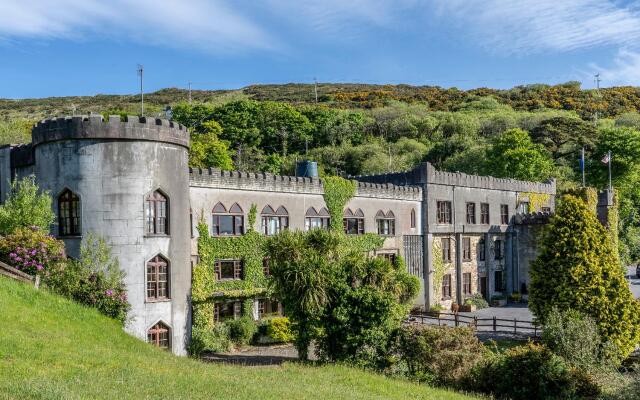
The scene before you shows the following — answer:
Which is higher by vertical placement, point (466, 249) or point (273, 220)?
point (273, 220)

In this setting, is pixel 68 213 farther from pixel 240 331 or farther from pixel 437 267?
pixel 437 267

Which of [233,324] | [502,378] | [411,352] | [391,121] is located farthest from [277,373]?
[391,121]

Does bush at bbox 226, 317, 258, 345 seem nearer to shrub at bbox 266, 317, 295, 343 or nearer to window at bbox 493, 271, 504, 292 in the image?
shrub at bbox 266, 317, 295, 343

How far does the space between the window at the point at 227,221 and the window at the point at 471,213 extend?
2024cm

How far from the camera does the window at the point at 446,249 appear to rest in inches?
1718

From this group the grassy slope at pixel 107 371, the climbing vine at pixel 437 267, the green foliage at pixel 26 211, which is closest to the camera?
the grassy slope at pixel 107 371

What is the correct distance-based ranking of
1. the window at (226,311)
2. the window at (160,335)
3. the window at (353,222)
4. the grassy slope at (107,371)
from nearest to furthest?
1. the grassy slope at (107,371)
2. the window at (160,335)
3. the window at (226,311)
4. the window at (353,222)

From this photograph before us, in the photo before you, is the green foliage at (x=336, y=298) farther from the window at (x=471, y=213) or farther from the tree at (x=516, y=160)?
the tree at (x=516, y=160)

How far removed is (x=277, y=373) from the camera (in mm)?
19875

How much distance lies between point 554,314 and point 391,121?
249 feet

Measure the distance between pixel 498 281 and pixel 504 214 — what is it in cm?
537

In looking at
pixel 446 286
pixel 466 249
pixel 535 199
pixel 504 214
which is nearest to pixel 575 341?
pixel 446 286

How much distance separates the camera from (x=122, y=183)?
971 inches

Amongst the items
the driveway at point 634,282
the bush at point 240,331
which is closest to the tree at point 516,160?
the driveway at point 634,282
